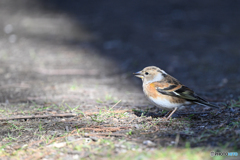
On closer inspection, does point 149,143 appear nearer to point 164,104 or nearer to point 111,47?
point 164,104

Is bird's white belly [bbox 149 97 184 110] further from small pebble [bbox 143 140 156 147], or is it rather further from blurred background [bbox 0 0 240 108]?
blurred background [bbox 0 0 240 108]

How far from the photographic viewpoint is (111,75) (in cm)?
797

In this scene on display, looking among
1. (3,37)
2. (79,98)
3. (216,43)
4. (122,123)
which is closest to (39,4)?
(3,37)

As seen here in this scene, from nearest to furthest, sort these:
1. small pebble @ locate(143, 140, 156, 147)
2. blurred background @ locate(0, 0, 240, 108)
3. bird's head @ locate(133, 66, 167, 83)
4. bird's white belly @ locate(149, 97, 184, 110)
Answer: small pebble @ locate(143, 140, 156, 147) → bird's white belly @ locate(149, 97, 184, 110) → bird's head @ locate(133, 66, 167, 83) → blurred background @ locate(0, 0, 240, 108)

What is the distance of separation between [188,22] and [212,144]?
9923mm

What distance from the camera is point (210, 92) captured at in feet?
20.5

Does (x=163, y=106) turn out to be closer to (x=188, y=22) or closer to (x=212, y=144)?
(x=212, y=144)

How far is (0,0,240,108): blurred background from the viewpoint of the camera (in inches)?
258

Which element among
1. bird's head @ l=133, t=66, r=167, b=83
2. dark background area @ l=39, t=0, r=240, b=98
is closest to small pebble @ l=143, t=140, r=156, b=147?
bird's head @ l=133, t=66, r=167, b=83

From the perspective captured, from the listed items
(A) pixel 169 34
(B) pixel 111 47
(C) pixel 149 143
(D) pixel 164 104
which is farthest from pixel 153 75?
(A) pixel 169 34

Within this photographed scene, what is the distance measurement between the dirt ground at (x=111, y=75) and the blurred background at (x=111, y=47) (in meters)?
0.03

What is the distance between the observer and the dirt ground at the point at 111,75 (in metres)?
3.35

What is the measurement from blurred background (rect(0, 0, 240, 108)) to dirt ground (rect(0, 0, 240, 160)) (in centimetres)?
3

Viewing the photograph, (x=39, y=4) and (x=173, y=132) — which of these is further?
(x=39, y=4)
